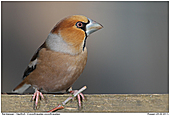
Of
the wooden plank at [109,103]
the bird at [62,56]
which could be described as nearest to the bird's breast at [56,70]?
the bird at [62,56]

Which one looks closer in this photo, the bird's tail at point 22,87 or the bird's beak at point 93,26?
the bird's beak at point 93,26

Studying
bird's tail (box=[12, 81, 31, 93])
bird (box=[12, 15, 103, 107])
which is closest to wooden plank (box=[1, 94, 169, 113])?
bird (box=[12, 15, 103, 107])

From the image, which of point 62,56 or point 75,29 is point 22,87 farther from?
point 75,29

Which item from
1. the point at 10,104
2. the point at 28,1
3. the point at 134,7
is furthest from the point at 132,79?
the point at 10,104

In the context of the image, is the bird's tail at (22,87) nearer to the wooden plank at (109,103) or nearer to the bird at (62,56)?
the bird at (62,56)

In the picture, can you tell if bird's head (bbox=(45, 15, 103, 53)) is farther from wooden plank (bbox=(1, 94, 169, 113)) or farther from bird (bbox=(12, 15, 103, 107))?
wooden plank (bbox=(1, 94, 169, 113))

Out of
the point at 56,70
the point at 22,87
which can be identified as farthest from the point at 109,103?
the point at 22,87

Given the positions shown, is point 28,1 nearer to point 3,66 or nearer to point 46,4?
point 46,4
